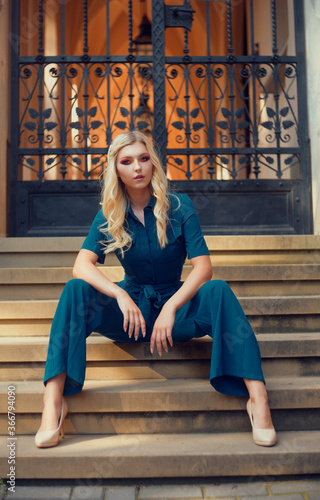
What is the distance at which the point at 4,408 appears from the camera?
191 centimetres

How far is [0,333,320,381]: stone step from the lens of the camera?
2.11 m

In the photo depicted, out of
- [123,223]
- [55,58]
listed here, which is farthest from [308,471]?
[55,58]

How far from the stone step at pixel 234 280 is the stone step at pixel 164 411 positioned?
35.3 inches

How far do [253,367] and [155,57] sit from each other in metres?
3.00

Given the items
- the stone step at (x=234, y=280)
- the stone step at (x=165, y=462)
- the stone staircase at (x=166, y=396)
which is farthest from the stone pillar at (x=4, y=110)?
the stone step at (x=165, y=462)

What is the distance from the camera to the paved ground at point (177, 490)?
1566mm

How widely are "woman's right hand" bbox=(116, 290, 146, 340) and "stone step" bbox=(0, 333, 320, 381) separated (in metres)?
0.25

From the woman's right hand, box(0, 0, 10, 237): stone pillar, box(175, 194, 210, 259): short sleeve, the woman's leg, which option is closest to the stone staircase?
the woman's leg

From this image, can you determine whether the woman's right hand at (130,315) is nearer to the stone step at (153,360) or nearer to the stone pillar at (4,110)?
the stone step at (153,360)

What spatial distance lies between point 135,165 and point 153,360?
891 mm

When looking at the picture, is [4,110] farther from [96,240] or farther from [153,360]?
[153,360]

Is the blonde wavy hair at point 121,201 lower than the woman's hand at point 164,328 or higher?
higher

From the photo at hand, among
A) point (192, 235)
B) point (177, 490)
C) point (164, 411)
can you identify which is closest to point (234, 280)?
point (192, 235)

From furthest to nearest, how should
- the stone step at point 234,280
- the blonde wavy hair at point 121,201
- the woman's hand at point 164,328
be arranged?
the stone step at point 234,280 → the blonde wavy hair at point 121,201 → the woman's hand at point 164,328
